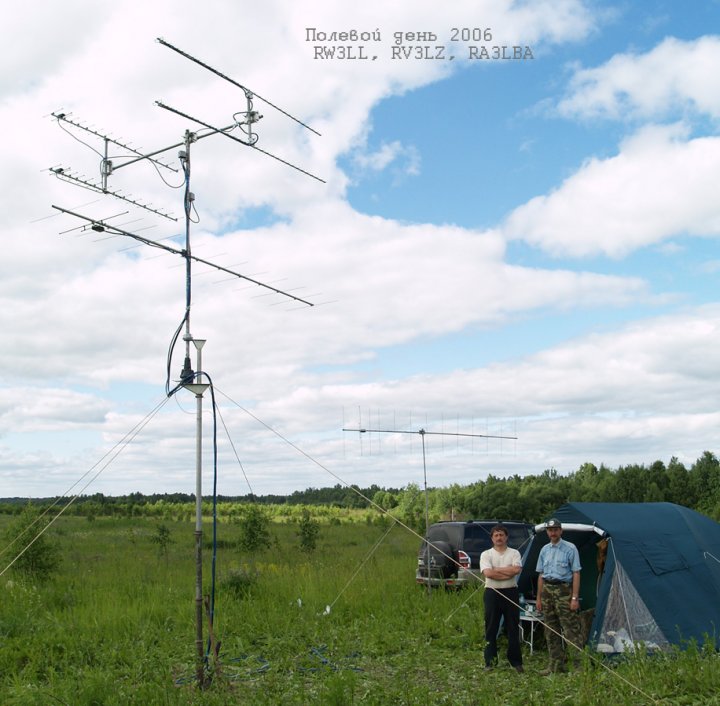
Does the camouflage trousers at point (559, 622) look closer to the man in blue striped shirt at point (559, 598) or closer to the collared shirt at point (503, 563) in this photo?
the man in blue striped shirt at point (559, 598)

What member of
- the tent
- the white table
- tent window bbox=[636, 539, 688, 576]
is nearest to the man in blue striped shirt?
the white table

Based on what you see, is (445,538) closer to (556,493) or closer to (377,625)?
(377,625)

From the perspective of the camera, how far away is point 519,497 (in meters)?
47.0

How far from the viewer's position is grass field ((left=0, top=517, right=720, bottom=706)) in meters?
7.76

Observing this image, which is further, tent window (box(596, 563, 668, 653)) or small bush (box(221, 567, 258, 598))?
small bush (box(221, 567, 258, 598))

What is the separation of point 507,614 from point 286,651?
3233 millimetres

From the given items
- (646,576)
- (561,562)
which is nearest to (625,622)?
(646,576)

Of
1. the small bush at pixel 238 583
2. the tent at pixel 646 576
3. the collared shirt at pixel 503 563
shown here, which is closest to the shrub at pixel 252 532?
the small bush at pixel 238 583

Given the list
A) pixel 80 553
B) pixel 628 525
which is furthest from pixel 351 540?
pixel 628 525

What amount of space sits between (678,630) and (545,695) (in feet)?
7.25

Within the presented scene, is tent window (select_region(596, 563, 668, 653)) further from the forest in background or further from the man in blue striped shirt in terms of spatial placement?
the forest in background

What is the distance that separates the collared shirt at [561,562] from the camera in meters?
8.87

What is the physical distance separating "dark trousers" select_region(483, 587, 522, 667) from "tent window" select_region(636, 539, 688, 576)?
77.5 inches

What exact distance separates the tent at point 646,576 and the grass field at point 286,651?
642 mm
